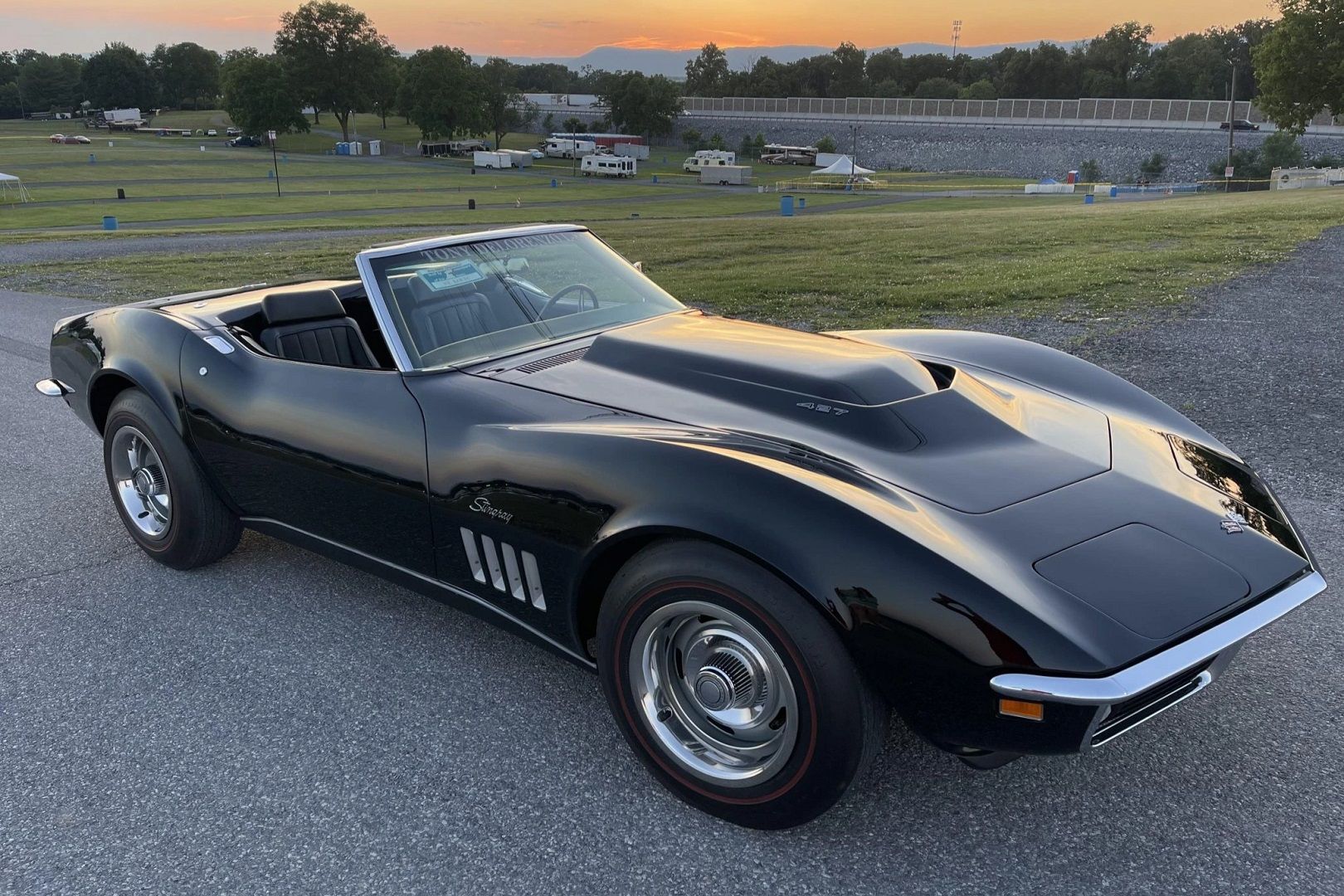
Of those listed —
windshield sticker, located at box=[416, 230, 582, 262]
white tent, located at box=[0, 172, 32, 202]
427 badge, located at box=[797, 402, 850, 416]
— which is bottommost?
427 badge, located at box=[797, 402, 850, 416]

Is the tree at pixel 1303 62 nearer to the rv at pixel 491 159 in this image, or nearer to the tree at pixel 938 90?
the rv at pixel 491 159

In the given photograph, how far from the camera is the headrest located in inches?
145

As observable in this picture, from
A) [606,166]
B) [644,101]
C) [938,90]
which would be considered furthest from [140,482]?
[938,90]

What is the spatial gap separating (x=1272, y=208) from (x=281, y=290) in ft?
71.2

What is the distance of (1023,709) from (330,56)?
111m

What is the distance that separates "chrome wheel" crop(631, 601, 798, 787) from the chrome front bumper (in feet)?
1.74

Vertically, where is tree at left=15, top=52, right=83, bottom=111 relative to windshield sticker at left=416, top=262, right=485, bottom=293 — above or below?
above

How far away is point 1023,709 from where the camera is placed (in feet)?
6.40

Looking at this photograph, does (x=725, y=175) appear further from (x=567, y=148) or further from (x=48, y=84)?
(x=48, y=84)

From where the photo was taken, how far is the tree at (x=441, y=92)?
9094cm

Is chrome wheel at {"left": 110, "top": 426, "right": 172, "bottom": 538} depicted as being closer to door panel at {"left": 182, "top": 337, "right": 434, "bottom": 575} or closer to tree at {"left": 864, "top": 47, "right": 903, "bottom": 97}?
door panel at {"left": 182, "top": 337, "right": 434, "bottom": 575}

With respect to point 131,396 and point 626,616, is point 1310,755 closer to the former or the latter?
point 626,616

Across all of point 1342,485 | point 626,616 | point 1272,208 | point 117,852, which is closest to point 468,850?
point 626,616

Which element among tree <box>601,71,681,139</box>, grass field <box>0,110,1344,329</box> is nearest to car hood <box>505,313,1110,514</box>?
grass field <box>0,110,1344,329</box>
